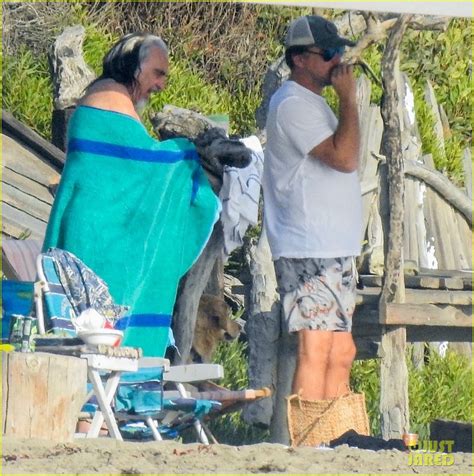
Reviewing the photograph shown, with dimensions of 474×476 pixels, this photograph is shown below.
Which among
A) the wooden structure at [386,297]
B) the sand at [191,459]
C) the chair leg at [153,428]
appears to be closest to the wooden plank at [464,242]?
the wooden structure at [386,297]

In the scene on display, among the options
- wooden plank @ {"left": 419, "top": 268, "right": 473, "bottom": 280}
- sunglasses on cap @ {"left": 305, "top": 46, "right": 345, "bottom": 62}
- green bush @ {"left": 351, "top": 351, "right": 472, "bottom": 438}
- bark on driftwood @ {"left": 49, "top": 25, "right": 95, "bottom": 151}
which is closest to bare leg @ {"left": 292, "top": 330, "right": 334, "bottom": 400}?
sunglasses on cap @ {"left": 305, "top": 46, "right": 345, "bottom": 62}

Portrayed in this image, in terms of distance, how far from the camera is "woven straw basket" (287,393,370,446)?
18.1ft

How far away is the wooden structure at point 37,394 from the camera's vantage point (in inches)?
A: 181

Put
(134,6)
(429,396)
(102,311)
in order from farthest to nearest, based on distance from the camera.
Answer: (134,6) → (429,396) → (102,311)

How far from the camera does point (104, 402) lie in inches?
203

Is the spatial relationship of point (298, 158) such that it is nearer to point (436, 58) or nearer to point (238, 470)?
point (238, 470)

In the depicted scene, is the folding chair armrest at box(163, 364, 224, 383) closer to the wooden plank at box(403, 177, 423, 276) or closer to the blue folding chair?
the blue folding chair

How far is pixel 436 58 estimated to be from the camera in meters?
9.68

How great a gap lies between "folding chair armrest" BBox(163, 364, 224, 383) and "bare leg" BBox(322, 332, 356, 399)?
458 mm

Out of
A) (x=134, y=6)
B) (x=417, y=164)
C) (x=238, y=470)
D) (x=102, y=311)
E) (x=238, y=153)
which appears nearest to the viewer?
(x=238, y=470)

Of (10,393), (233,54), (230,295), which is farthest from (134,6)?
(10,393)

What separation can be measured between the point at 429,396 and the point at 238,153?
8.58 ft

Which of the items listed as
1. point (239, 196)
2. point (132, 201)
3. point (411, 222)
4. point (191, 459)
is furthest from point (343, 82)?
point (411, 222)

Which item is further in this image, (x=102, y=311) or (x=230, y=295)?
(x=230, y=295)
